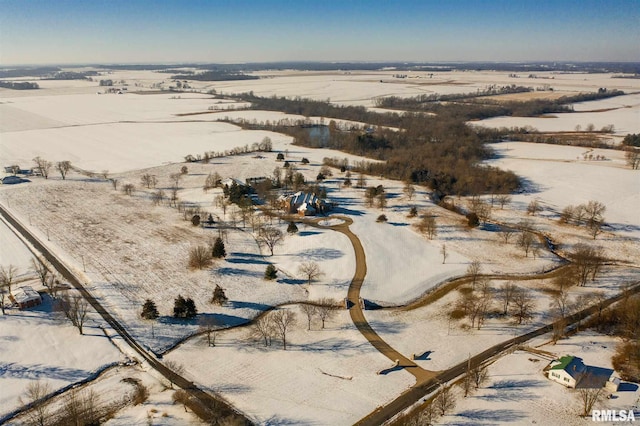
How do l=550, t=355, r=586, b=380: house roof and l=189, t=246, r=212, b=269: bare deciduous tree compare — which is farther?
l=189, t=246, r=212, b=269: bare deciduous tree

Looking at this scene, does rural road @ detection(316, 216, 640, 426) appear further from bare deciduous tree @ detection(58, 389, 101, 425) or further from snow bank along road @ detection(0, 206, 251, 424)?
bare deciduous tree @ detection(58, 389, 101, 425)

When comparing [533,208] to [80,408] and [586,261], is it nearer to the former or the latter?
[586,261]

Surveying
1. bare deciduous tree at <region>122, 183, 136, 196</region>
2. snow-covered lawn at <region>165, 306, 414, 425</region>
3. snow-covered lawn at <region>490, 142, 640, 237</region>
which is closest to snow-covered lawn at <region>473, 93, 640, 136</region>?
snow-covered lawn at <region>490, 142, 640, 237</region>

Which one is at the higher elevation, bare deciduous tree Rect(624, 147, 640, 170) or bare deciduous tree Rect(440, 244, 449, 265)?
bare deciduous tree Rect(624, 147, 640, 170)

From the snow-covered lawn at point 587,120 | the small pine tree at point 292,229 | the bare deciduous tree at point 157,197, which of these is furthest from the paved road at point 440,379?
the snow-covered lawn at point 587,120

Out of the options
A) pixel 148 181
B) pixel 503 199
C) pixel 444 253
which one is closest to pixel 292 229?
pixel 444 253

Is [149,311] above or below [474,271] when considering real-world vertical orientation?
below

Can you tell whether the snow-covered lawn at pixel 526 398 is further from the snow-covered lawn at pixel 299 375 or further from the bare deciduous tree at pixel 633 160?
the bare deciduous tree at pixel 633 160
